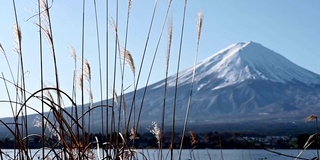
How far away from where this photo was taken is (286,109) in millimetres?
89500

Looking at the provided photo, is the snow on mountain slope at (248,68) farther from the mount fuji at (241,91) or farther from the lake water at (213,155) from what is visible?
the lake water at (213,155)

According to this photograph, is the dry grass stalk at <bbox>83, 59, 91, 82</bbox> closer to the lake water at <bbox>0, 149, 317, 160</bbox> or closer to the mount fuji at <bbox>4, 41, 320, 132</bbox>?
the lake water at <bbox>0, 149, 317, 160</bbox>

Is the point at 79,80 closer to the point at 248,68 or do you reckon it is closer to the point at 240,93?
the point at 240,93

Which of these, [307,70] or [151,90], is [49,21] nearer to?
[151,90]

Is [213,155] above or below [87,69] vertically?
above

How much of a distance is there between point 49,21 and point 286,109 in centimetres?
8926

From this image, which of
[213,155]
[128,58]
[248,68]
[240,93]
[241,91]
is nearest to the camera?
[128,58]

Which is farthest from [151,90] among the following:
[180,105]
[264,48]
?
[264,48]

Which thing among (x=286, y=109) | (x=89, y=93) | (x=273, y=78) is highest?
(x=273, y=78)

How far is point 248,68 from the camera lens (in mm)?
105750

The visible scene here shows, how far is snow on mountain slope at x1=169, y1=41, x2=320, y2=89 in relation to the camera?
102312 mm

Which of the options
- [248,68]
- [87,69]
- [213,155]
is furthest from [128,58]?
[248,68]

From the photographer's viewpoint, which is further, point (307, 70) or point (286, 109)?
point (307, 70)

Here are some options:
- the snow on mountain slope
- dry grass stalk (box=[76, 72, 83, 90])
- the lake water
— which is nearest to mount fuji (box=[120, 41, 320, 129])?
the snow on mountain slope
